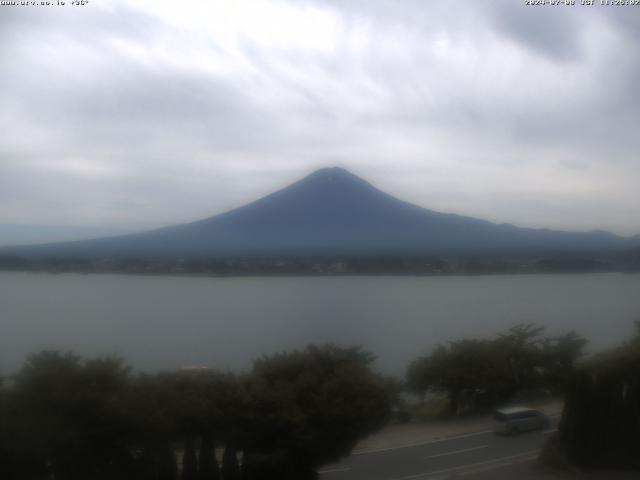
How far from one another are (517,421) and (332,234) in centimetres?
341

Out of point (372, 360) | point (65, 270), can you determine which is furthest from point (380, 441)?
point (65, 270)

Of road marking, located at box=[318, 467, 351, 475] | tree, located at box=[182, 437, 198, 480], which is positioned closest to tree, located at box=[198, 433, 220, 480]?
tree, located at box=[182, 437, 198, 480]

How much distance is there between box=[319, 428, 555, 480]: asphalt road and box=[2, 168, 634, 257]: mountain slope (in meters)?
2.42

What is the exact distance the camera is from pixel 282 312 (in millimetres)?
9586

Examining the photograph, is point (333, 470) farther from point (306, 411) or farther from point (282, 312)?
point (282, 312)

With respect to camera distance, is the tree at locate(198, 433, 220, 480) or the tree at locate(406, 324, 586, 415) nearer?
the tree at locate(198, 433, 220, 480)

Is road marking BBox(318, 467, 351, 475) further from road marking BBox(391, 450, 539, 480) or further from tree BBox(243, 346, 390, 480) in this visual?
road marking BBox(391, 450, 539, 480)

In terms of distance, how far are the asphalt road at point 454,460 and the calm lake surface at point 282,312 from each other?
1359mm

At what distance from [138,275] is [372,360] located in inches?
130

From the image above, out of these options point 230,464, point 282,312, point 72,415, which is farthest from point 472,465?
point 72,415

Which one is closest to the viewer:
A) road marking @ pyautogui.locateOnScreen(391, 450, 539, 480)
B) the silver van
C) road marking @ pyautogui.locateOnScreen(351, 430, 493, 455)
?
road marking @ pyautogui.locateOnScreen(391, 450, 539, 480)

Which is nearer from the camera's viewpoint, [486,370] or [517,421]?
[517,421]

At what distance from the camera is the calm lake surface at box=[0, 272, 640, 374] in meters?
8.08

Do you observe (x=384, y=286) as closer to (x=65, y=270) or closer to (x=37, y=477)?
(x=65, y=270)
